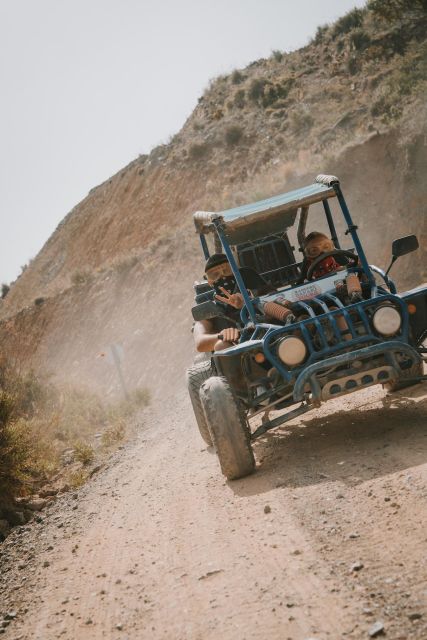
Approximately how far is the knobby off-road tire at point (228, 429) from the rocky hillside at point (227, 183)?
1170 centimetres

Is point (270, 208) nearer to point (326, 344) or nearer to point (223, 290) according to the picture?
point (223, 290)

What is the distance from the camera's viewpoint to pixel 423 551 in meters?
3.07

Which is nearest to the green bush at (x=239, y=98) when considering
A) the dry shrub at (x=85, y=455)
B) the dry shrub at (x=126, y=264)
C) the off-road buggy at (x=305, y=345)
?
the dry shrub at (x=126, y=264)

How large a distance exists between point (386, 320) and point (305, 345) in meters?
0.72

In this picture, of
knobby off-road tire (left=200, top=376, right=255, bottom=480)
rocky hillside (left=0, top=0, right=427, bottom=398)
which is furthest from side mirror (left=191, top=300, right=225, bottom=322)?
rocky hillside (left=0, top=0, right=427, bottom=398)

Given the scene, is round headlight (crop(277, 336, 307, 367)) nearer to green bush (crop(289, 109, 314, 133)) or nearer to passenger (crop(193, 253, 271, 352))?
passenger (crop(193, 253, 271, 352))

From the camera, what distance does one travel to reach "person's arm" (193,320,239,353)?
5883 millimetres

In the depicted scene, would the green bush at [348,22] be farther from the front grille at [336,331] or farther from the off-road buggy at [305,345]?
the front grille at [336,331]

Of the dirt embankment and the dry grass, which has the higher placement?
the dirt embankment

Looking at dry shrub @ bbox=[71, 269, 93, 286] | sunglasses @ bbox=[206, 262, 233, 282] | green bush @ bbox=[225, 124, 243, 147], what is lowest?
sunglasses @ bbox=[206, 262, 233, 282]

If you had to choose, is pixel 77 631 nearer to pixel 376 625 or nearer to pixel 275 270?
pixel 376 625

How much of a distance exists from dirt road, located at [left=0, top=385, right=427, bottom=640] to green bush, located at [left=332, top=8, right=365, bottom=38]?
34.4 meters

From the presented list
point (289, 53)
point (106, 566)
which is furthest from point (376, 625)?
point (289, 53)

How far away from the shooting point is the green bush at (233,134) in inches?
1383
